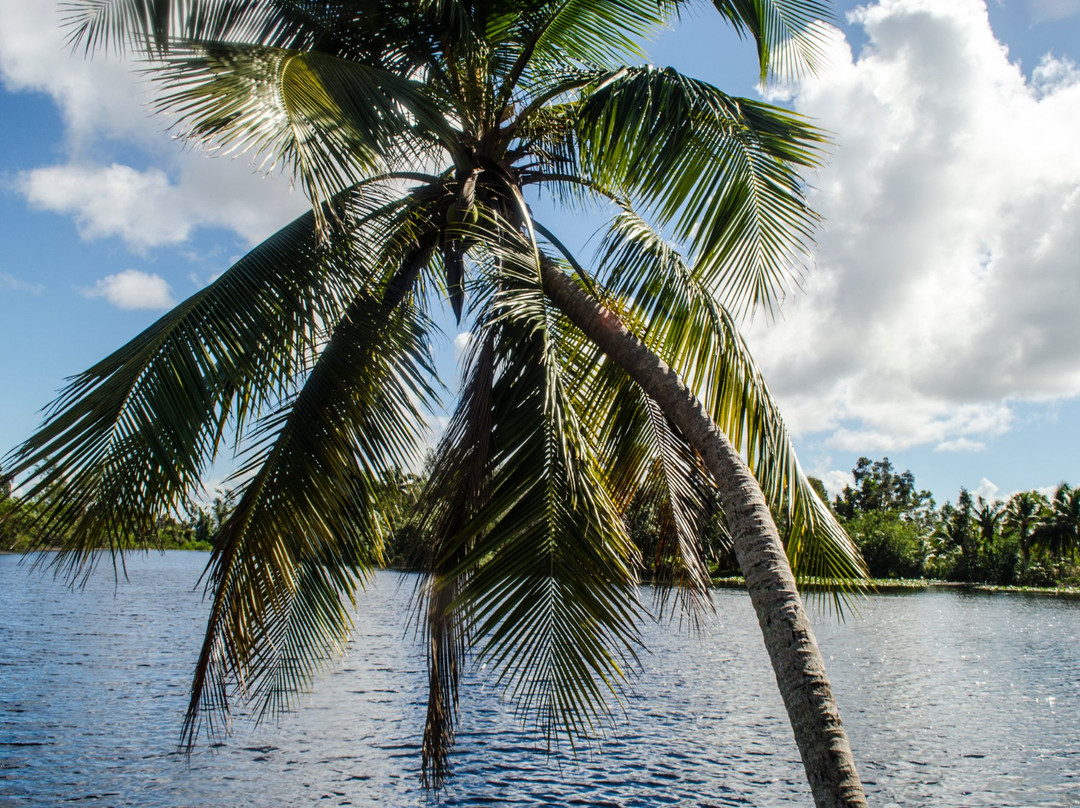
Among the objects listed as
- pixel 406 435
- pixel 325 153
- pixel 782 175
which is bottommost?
pixel 406 435

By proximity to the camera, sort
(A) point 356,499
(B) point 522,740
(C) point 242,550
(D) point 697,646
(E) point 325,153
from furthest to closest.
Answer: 1. (D) point 697,646
2. (B) point 522,740
3. (A) point 356,499
4. (C) point 242,550
5. (E) point 325,153

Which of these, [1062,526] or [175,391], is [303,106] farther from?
[1062,526]

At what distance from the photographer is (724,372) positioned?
16.7 feet

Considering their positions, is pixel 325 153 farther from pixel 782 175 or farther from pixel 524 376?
pixel 782 175

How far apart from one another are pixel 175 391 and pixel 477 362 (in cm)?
187

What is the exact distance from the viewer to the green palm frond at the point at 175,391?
13.4 ft

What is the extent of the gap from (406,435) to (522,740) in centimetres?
971

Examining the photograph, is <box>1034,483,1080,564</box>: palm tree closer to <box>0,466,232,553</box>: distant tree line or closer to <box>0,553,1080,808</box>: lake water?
<box>0,553,1080,808</box>: lake water

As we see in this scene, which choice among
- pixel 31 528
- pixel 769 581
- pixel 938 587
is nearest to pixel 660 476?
pixel 769 581

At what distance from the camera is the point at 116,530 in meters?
4.27

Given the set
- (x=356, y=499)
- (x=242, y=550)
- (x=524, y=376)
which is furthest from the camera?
(x=356, y=499)

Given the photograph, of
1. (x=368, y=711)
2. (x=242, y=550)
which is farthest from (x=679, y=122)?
(x=368, y=711)

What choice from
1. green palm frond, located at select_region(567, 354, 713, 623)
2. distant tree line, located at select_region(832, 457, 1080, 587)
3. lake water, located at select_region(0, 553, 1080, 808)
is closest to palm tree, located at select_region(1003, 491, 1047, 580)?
distant tree line, located at select_region(832, 457, 1080, 587)

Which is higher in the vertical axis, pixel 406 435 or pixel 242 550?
pixel 406 435
